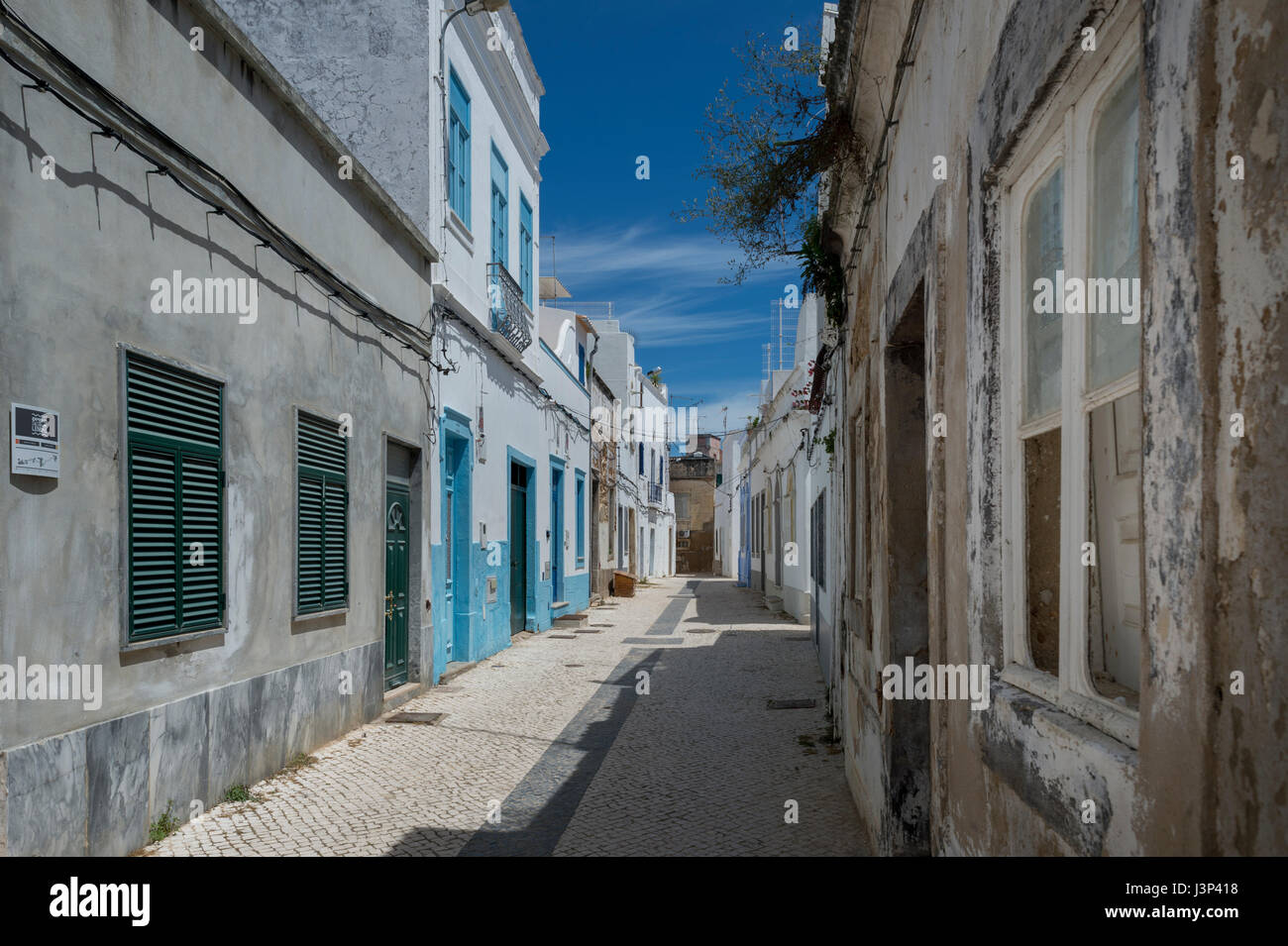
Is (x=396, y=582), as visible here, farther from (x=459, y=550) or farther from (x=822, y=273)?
(x=822, y=273)

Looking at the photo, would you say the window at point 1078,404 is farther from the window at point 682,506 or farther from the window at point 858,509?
the window at point 682,506

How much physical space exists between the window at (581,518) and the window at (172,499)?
15.4 metres

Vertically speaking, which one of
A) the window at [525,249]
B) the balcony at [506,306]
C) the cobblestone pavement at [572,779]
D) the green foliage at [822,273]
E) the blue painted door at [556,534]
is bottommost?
the cobblestone pavement at [572,779]

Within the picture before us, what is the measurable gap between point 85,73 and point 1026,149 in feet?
14.1

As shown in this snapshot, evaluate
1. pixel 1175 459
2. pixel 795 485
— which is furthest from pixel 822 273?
pixel 795 485

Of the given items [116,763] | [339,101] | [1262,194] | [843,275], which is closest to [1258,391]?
[1262,194]

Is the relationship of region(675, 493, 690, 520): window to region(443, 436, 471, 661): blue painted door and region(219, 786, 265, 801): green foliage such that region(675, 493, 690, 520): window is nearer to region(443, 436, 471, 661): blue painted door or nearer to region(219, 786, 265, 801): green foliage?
region(443, 436, 471, 661): blue painted door

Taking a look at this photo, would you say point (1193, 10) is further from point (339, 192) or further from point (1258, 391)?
point (339, 192)

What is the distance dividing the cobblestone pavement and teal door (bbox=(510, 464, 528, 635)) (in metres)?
4.11

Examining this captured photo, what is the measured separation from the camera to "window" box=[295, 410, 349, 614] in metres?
7.14

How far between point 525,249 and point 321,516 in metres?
9.14

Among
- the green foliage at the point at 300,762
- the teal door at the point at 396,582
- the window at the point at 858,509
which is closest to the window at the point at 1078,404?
the window at the point at 858,509

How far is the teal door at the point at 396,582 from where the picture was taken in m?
9.28

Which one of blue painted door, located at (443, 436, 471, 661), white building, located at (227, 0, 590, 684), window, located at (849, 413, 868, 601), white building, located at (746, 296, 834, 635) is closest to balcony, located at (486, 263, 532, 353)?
white building, located at (227, 0, 590, 684)
